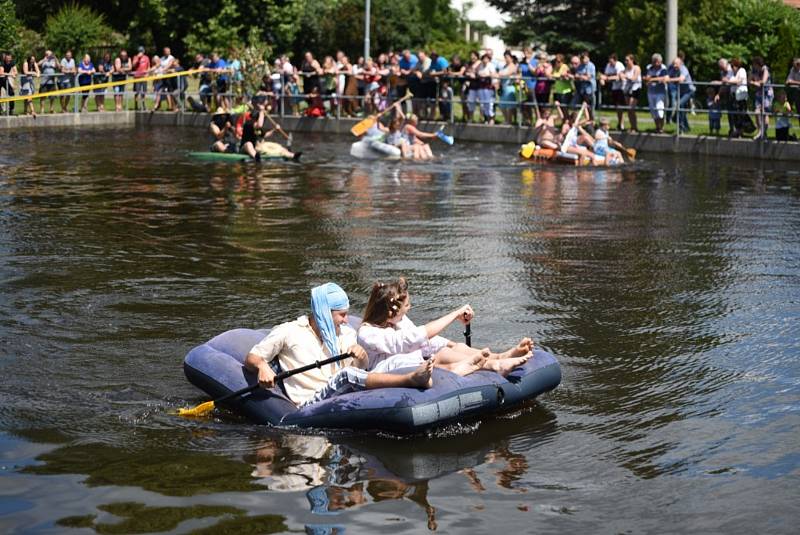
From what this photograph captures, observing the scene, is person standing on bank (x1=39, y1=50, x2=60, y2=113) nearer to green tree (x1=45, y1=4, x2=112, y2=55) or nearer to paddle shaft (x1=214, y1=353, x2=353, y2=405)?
green tree (x1=45, y1=4, x2=112, y2=55)

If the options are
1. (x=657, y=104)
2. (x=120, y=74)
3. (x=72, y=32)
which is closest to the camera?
(x=657, y=104)

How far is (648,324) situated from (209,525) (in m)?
6.25

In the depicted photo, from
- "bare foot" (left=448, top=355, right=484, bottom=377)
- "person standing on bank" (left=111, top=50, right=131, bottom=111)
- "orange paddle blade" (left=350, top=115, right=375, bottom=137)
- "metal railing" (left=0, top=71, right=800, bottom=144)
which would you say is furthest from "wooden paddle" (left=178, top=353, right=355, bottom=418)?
"person standing on bank" (left=111, top=50, right=131, bottom=111)

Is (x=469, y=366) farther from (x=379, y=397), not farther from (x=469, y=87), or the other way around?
(x=469, y=87)

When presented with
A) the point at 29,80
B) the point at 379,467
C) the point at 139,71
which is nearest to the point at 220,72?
the point at 139,71

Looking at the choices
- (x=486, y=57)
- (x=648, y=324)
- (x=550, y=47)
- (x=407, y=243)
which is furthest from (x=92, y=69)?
(x=648, y=324)

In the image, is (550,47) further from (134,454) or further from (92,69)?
(134,454)

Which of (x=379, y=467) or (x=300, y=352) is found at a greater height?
(x=300, y=352)

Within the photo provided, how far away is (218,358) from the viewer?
34.3 feet

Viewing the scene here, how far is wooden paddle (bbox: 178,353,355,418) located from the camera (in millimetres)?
9805

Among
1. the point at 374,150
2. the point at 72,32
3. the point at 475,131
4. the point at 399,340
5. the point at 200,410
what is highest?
the point at 72,32

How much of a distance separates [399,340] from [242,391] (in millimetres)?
1160

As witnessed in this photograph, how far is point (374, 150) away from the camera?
2941 centimetres

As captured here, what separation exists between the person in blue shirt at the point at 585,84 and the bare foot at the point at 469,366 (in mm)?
20280
